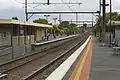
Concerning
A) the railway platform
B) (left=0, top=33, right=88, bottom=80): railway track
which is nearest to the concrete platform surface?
the railway platform

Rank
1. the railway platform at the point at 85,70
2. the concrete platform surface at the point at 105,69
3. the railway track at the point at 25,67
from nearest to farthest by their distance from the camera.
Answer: the railway platform at the point at 85,70 < the concrete platform surface at the point at 105,69 < the railway track at the point at 25,67

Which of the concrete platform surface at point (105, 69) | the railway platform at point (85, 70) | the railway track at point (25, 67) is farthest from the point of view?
the railway track at point (25, 67)

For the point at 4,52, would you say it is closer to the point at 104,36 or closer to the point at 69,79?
the point at 69,79

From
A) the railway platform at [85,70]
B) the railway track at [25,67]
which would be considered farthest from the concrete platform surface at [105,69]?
the railway track at [25,67]

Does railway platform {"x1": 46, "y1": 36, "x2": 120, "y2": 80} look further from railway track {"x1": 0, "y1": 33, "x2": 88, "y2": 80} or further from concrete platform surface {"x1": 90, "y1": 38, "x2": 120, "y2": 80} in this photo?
railway track {"x1": 0, "y1": 33, "x2": 88, "y2": 80}

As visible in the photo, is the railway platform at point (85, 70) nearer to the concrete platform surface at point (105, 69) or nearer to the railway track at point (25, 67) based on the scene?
the concrete platform surface at point (105, 69)

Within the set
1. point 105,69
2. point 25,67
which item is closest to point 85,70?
point 105,69

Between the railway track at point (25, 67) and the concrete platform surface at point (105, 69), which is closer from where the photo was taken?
the concrete platform surface at point (105, 69)

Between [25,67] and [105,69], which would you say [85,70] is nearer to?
[105,69]

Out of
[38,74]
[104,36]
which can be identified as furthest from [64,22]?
[38,74]

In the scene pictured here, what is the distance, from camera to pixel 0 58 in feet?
101

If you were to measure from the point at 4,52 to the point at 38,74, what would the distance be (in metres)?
12.5

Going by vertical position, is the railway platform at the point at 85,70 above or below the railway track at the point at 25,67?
above

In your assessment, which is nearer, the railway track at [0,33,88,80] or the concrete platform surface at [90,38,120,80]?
the concrete platform surface at [90,38,120,80]
